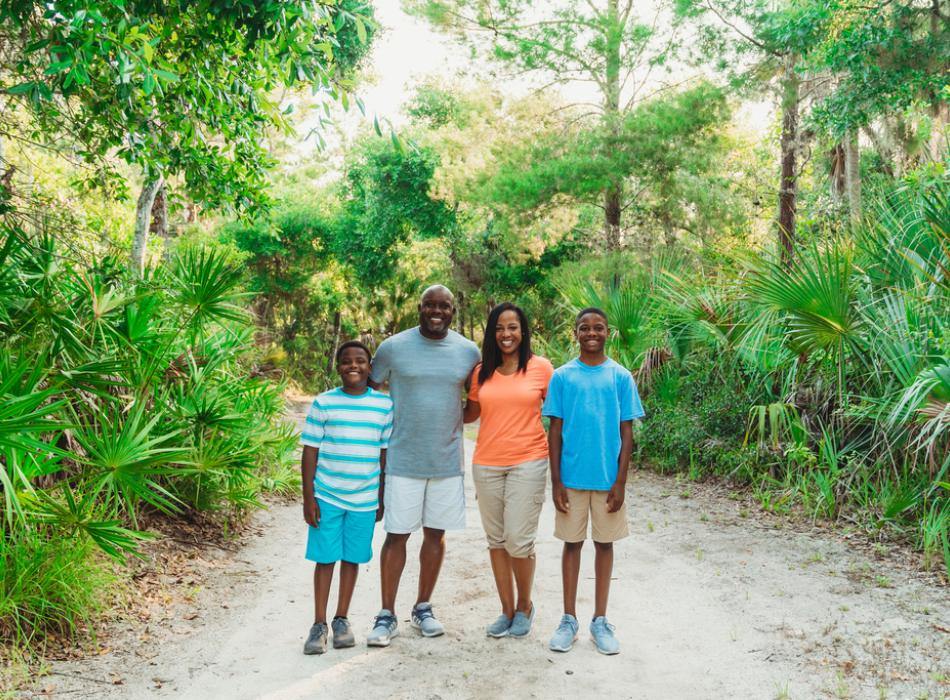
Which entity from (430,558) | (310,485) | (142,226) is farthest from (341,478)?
(142,226)

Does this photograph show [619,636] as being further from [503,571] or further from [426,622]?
[426,622]

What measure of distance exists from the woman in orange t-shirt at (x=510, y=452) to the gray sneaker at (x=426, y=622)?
0.30 metres

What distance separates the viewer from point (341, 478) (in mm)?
4562

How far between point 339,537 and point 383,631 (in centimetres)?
57

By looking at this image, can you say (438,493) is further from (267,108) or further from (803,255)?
(803,255)

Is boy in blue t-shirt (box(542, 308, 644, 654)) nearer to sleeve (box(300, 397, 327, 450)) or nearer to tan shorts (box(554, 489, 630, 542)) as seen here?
tan shorts (box(554, 489, 630, 542))

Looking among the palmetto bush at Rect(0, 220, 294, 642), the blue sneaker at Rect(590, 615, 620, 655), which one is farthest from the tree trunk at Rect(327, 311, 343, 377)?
the blue sneaker at Rect(590, 615, 620, 655)

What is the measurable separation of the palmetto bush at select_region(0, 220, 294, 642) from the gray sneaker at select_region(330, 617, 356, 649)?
49.2 inches

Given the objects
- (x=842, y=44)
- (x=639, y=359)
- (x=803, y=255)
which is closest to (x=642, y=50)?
(x=842, y=44)

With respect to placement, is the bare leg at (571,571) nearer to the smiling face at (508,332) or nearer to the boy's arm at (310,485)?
the smiling face at (508,332)

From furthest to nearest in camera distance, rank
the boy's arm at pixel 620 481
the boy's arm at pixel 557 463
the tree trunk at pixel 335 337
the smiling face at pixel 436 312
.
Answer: the tree trunk at pixel 335 337
the smiling face at pixel 436 312
the boy's arm at pixel 557 463
the boy's arm at pixel 620 481

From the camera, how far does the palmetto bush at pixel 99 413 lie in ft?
15.0

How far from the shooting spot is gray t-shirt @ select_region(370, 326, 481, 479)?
463 centimetres

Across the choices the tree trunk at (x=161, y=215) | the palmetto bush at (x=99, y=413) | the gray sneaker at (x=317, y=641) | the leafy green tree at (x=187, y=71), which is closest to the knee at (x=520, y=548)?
the gray sneaker at (x=317, y=641)
